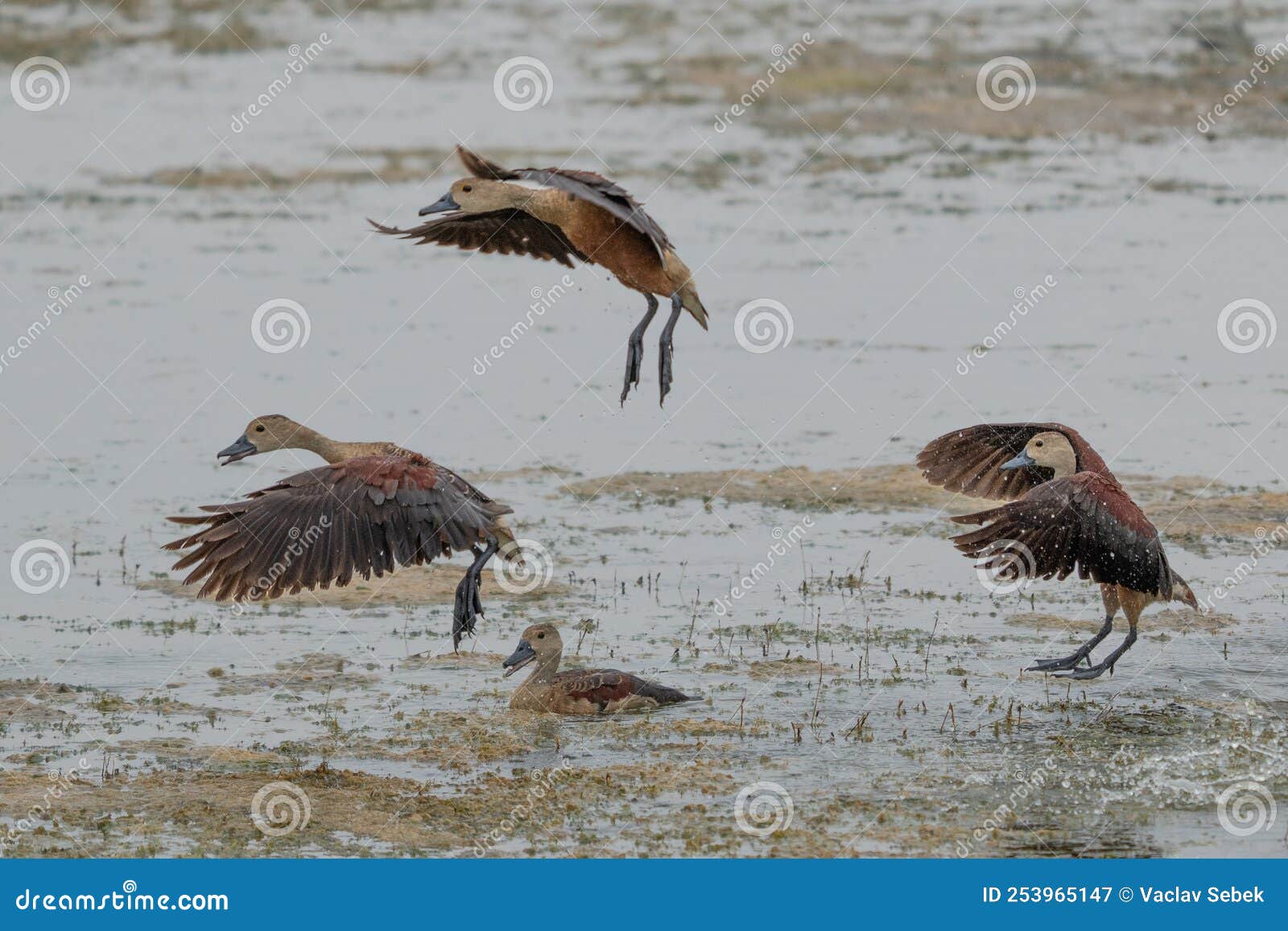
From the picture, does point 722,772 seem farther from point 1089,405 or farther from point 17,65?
point 17,65

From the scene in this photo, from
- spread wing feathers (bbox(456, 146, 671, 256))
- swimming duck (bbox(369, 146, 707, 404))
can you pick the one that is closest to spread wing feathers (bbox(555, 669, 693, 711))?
swimming duck (bbox(369, 146, 707, 404))

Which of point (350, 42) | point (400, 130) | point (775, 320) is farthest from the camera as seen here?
point (350, 42)

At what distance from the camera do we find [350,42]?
3428cm

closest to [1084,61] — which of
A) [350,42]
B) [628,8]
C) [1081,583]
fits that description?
[628,8]

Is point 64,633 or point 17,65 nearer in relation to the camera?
point 64,633

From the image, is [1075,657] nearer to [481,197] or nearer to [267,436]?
[481,197]

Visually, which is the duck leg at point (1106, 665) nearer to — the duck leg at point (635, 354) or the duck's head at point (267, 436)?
the duck leg at point (635, 354)

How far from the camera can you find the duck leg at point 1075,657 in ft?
33.6

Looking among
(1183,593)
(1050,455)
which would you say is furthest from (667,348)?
(1183,593)

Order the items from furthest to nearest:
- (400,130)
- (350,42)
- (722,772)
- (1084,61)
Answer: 1. (350,42)
2. (1084,61)
3. (400,130)
4. (722,772)

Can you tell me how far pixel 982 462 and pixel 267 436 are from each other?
3838mm

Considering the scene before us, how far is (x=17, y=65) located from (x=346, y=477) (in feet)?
77.5

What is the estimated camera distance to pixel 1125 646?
10.4 metres

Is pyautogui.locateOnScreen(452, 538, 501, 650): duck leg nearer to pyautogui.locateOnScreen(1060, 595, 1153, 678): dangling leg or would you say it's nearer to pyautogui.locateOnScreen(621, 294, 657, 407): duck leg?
pyautogui.locateOnScreen(621, 294, 657, 407): duck leg
